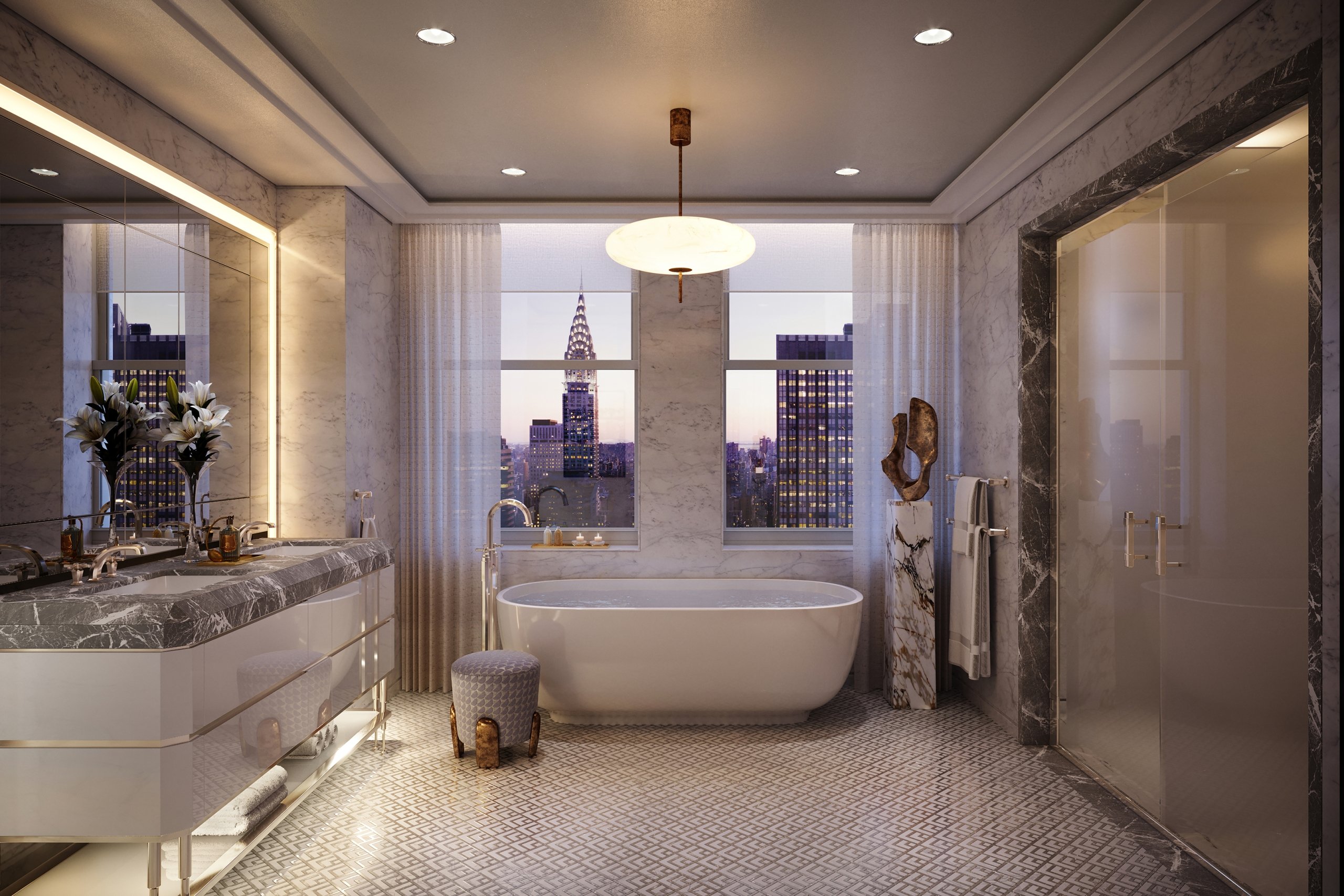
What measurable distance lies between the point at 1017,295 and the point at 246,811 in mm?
3597

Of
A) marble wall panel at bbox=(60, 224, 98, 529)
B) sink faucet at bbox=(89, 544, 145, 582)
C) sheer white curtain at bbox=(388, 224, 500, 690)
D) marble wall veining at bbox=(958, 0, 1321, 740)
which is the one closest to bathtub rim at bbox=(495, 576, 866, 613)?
sheer white curtain at bbox=(388, 224, 500, 690)

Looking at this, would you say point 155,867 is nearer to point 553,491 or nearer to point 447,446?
point 447,446

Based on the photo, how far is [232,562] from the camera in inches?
112

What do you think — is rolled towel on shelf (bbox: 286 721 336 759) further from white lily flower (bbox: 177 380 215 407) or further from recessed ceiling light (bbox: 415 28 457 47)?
recessed ceiling light (bbox: 415 28 457 47)

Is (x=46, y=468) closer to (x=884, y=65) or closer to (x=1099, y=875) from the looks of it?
(x=884, y=65)

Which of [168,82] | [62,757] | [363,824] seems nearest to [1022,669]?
[363,824]

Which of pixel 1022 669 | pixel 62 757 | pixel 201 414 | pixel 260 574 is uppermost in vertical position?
pixel 201 414

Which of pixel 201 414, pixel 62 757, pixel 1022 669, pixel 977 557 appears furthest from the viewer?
pixel 977 557

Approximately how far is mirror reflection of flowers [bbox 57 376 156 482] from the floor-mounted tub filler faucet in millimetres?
1624

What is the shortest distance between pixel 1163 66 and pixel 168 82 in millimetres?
3286

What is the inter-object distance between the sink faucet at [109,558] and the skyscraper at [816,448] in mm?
3233

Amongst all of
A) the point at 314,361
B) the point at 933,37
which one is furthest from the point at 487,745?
the point at 933,37

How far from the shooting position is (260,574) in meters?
2.46

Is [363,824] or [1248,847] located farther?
[363,824]
